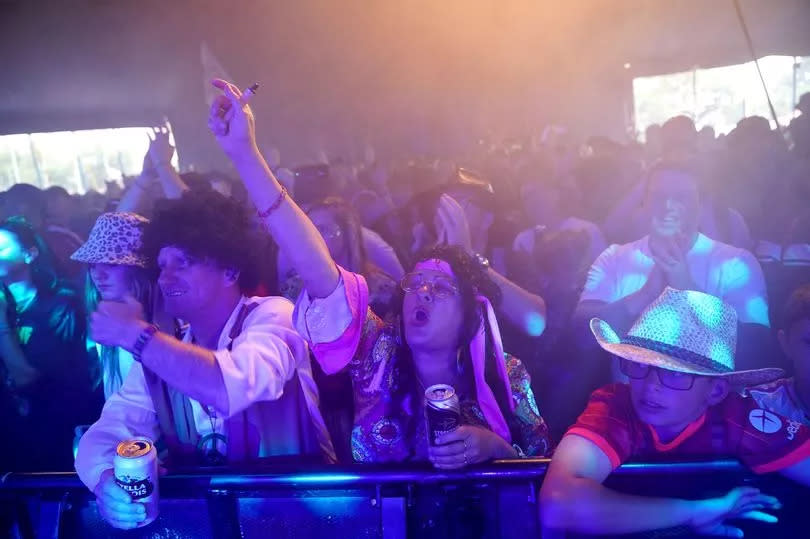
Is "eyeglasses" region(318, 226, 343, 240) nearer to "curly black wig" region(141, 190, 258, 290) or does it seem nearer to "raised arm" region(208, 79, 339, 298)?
"curly black wig" region(141, 190, 258, 290)

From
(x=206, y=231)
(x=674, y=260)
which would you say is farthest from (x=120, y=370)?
(x=674, y=260)

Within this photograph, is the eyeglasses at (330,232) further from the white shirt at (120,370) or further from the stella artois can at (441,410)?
the stella artois can at (441,410)

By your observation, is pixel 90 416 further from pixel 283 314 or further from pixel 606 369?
pixel 606 369

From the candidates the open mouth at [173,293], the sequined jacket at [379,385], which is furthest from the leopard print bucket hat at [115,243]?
the sequined jacket at [379,385]

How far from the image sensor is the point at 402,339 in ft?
6.77

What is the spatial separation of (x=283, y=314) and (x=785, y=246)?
2873mm

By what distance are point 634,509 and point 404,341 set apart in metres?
0.94

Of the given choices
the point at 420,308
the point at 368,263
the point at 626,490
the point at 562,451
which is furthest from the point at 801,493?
the point at 368,263

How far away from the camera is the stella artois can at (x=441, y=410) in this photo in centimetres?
147

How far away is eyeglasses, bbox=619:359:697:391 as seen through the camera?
5.28 feet

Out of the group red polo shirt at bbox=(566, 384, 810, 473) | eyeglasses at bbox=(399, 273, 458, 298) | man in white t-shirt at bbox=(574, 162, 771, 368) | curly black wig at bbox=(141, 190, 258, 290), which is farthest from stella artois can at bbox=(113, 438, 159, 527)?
man in white t-shirt at bbox=(574, 162, 771, 368)

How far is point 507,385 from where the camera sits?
198cm

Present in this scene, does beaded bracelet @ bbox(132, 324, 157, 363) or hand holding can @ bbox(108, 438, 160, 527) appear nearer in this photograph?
hand holding can @ bbox(108, 438, 160, 527)

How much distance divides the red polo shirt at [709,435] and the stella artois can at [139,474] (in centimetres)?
118
